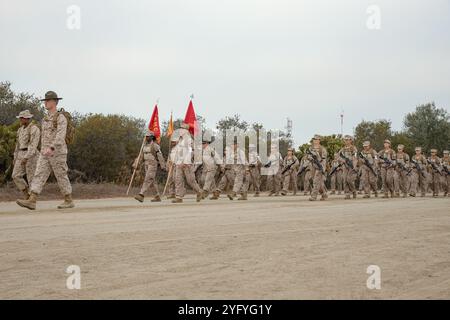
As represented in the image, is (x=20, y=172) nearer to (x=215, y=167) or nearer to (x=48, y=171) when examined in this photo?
(x=48, y=171)

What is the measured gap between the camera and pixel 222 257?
22.8ft

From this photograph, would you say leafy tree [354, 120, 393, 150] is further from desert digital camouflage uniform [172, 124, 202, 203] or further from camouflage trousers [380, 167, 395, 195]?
desert digital camouflage uniform [172, 124, 202, 203]

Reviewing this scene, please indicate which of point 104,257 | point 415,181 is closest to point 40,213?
point 104,257

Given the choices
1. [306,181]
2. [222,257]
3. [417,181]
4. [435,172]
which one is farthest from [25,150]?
[435,172]

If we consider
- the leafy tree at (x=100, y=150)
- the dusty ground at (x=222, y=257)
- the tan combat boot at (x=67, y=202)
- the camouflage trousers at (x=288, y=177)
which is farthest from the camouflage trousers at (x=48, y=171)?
the camouflage trousers at (x=288, y=177)

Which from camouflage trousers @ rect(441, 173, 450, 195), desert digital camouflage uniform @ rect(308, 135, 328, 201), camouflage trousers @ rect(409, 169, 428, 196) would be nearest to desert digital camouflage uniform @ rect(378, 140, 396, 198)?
camouflage trousers @ rect(409, 169, 428, 196)

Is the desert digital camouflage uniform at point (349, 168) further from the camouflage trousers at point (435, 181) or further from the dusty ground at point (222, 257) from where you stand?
the dusty ground at point (222, 257)

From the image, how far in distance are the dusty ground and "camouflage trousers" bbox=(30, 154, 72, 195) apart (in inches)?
82.7

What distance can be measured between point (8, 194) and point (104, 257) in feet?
53.1

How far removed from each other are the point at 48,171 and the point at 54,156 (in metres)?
0.34

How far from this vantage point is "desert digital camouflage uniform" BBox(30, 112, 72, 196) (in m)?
13.4

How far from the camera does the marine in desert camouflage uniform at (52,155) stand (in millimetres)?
13375
